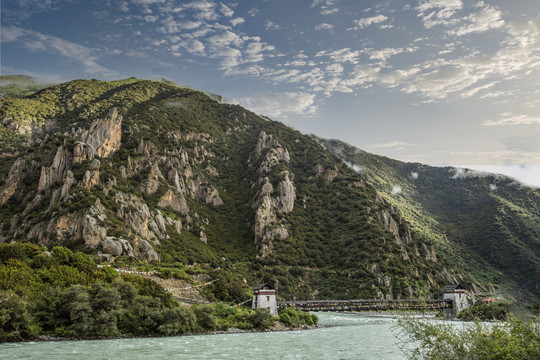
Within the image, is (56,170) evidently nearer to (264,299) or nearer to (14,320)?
(264,299)

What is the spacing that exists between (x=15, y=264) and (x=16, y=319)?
14647 millimetres

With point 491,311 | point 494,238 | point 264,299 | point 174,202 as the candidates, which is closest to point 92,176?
point 174,202

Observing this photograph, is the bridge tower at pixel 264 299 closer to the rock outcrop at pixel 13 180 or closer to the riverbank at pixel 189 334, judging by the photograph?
the riverbank at pixel 189 334

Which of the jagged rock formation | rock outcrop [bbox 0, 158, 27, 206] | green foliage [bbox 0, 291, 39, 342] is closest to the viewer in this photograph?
green foliage [bbox 0, 291, 39, 342]

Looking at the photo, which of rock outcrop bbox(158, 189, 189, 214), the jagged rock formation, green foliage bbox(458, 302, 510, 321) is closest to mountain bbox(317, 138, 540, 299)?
green foliage bbox(458, 302, 510, 321)

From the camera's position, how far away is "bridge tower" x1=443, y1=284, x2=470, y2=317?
295ft

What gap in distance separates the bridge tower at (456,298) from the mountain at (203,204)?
41.7 ft

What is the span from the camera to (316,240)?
131 metres

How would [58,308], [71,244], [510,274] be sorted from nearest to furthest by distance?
[58,308] < [71,244] < [510,274]

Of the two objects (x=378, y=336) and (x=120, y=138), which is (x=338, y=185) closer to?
(x=120, y=138)

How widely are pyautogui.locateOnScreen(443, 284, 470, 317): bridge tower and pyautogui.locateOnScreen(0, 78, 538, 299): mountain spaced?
12714 millimetres

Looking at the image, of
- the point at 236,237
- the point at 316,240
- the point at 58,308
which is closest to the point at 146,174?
the point at 236,237

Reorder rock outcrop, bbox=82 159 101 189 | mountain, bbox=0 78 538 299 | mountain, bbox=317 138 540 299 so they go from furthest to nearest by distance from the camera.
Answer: mountain, bbox=317 138 540 299 → rock outcrop, bbox=82 159 101 189 → mountain, bbox=0 78 538 299

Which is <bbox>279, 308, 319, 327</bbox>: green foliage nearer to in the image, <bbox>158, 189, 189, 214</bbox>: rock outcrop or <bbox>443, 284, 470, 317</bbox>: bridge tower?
<bbox>443, 284, 470, 317</bbox>: bridge tower
